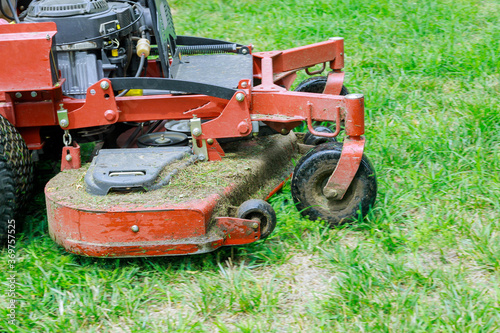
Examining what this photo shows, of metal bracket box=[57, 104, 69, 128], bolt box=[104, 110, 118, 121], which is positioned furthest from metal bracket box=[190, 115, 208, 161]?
metal bracket box=[57, 104, 69, 128]

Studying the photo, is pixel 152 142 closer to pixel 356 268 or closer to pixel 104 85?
pixel 104 85

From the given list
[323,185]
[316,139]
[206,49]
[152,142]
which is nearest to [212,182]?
[323,185]

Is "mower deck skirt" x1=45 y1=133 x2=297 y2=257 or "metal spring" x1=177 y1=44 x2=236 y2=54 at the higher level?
"metal spring" x1=177 y1=44 x2=236 y2=54

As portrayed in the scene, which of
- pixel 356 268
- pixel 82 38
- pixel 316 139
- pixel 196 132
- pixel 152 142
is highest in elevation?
pixel 82 38

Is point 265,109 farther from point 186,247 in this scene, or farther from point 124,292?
point 124,292

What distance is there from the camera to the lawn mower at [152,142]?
8.66ft

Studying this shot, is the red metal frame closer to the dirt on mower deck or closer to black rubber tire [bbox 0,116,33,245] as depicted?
the dirt on mower deck

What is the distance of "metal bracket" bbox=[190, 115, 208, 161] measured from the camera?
2.99 meters

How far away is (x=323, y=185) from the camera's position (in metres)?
2.98

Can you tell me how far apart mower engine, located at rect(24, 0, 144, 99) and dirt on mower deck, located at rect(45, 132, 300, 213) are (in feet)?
1.76

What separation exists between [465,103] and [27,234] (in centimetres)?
288

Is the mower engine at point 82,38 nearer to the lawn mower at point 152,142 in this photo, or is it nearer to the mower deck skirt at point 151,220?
the lawn mower at point 152,142

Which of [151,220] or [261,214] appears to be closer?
[151,220]

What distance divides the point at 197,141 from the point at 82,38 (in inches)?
33.8
